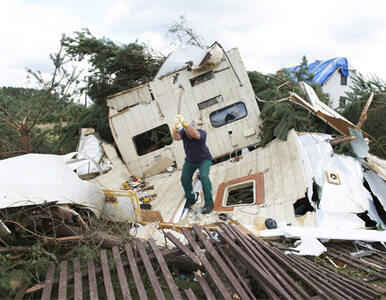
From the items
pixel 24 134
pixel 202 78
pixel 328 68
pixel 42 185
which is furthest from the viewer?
pixel 328 68

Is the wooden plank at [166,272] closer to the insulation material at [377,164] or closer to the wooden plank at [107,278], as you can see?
Answer: the wooden plank at [107,278]

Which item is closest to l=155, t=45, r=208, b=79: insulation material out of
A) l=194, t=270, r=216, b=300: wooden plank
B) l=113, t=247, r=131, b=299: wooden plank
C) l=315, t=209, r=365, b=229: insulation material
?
l=315, t=209, r=365, b=229: insulation material

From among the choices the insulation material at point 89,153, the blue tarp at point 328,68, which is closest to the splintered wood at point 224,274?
the insulation material at point 89,153

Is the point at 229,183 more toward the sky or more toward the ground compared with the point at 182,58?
more toward the ground

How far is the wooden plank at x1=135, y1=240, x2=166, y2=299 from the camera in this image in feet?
9.79

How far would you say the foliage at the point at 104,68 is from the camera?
311 inches

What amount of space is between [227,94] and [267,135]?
4.83 ft

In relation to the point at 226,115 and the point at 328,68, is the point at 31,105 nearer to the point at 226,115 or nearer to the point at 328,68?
the point at 226,115

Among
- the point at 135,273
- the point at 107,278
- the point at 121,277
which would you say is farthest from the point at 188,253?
the point at 107,278

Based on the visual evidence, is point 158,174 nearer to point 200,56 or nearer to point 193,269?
point 200,56

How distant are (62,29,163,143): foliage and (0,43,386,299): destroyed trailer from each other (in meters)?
0.80

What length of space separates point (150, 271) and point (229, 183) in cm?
312

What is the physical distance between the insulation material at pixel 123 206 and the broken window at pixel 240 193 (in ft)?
6.29

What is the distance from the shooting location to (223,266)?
11.0 feet
